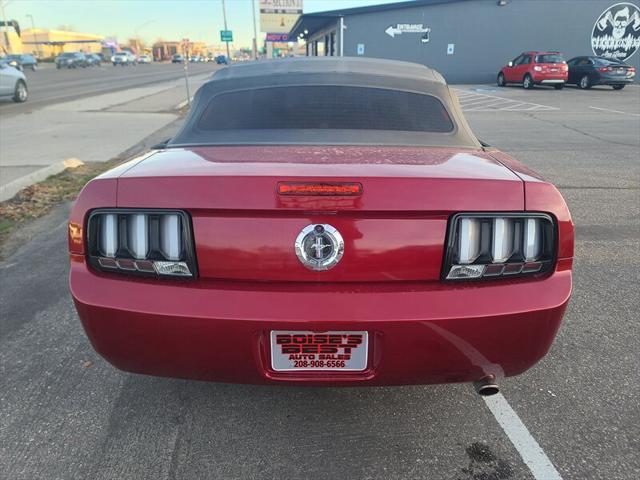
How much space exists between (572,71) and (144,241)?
95.0ft

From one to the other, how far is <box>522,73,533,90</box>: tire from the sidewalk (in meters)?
17.4

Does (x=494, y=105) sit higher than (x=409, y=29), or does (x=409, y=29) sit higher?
(x=409, y=29)

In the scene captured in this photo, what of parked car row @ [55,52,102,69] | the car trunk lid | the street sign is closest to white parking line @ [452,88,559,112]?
the car trunk lid

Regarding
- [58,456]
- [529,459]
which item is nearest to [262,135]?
[58,456]

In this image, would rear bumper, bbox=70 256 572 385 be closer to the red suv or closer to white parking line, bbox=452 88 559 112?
white parking line, bbox=452 88 559 112

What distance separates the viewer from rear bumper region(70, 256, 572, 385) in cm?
183

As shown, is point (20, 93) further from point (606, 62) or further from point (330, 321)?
point (606, 62)

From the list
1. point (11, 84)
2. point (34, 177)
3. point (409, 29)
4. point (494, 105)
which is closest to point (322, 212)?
point (34, 177)

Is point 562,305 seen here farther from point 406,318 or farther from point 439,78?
point 439,78

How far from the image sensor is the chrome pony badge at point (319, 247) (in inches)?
72.1

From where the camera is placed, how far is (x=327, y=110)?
2.94 meters

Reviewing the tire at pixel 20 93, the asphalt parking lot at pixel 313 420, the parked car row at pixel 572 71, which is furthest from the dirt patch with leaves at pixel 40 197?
the parked car row at pixel 572 71

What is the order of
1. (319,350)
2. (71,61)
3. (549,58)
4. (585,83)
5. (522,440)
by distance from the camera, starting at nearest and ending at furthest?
1. (319,350)
2. (522,440)
3. (549,58)
4. (585,83)
5. (71,61)

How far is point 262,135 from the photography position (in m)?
2.73
